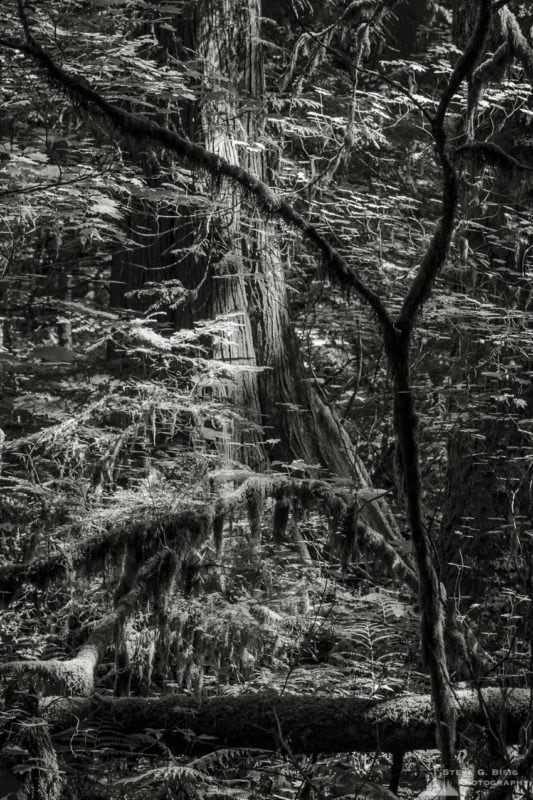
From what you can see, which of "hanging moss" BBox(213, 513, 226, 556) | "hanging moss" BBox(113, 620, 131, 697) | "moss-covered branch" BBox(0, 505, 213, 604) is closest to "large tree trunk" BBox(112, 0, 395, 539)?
"hanging moss" BBox(213, 513, 226, 556)

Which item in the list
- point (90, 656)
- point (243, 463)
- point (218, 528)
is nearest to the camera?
point (90, 656)

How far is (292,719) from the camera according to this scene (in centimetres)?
385

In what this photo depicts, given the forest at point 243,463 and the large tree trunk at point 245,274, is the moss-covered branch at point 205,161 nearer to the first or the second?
the forest at point 243,463

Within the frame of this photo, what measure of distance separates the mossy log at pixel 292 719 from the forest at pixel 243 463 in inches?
0.5

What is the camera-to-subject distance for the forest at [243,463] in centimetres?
363

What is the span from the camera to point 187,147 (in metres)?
4.02

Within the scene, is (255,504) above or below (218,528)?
above

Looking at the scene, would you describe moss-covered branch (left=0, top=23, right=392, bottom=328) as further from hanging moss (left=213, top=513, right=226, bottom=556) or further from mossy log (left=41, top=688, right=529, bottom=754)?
mossy log (left=41, top=688, right=529, bottom=754)

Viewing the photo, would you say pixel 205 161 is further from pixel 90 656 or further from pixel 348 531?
pixel 90 656

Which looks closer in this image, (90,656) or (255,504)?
(90,656)

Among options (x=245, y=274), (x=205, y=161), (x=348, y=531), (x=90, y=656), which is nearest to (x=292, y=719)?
(x=90, y=656)

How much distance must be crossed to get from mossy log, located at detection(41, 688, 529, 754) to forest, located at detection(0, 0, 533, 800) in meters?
0.01

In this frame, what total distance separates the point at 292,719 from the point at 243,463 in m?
2.89

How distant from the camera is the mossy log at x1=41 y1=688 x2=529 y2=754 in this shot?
376cm
